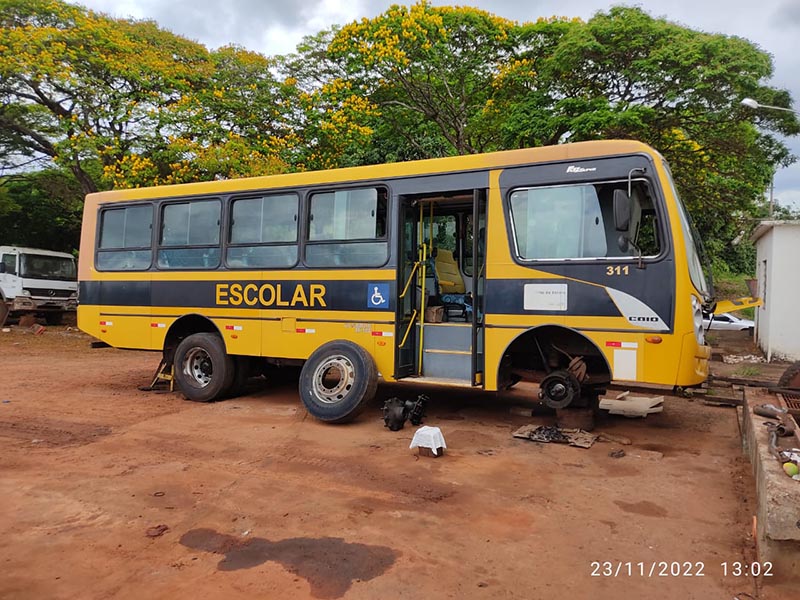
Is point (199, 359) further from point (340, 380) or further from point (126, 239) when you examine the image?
point (340, 380)

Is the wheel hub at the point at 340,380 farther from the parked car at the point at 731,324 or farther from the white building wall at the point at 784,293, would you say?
the parked car at the point at 731,324

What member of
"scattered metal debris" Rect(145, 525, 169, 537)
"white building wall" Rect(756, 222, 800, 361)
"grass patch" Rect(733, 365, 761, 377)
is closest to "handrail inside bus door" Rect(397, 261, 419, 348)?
"scattered metal debris" Rect(145, 525, 169, 537)

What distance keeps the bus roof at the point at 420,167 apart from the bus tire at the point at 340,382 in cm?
216

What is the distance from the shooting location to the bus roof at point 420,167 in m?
6.10

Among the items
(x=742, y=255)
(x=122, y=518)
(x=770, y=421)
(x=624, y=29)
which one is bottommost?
(x=122, y=518)

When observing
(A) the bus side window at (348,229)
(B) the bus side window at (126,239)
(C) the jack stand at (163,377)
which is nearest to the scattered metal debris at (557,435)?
(A) the bus side window at (348,229)

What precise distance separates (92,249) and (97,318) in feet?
3.65

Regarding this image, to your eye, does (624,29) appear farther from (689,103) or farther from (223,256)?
(223,256)

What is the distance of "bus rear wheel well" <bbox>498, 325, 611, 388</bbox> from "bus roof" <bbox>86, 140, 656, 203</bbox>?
1860 millimetres

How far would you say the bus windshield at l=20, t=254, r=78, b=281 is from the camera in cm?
1758

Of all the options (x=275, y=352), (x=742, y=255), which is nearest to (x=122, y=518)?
(x=275, y=352)

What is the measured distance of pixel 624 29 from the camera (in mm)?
12680

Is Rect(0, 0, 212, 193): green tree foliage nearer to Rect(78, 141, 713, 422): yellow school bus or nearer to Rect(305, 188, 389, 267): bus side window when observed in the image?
Rect(78, 141, 713, 422): yellow school bus

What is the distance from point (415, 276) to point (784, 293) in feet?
34.6
